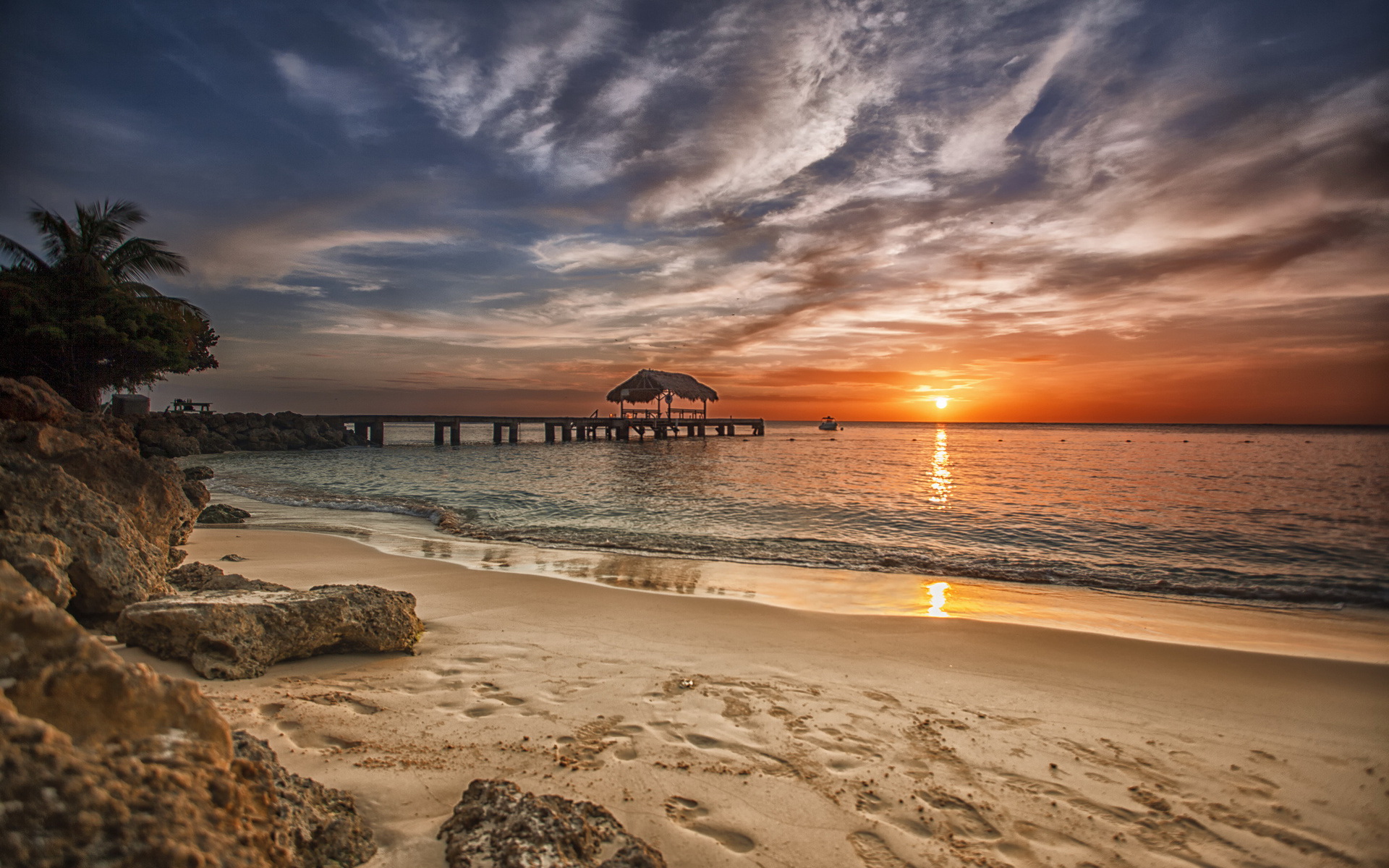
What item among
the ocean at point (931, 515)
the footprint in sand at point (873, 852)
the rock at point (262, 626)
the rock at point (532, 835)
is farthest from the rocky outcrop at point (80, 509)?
the ocean at point (931, 515)

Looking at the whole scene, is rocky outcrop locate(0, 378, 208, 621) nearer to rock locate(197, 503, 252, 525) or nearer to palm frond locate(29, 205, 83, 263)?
rock locate(197, 503, 252, 525)

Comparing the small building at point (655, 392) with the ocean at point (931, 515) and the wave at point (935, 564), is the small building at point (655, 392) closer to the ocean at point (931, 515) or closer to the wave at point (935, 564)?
the ocean at point (931, 515)

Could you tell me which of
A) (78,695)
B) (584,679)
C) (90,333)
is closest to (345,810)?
(78,695)

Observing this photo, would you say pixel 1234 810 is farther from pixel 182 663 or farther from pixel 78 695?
pixel 182 663

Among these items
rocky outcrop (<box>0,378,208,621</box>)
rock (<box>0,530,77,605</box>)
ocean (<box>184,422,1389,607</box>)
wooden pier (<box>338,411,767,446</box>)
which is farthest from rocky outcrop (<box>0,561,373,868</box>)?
wooden pier (<box>338,411,767,446</box>)

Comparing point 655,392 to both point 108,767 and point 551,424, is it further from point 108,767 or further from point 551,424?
point 108,767

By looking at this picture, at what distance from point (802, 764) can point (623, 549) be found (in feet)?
23.3

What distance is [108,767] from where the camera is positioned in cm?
124

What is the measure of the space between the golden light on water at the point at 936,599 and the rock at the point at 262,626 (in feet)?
15.3

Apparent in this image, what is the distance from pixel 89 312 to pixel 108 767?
1017 inches

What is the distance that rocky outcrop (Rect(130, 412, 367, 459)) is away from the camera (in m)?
30.5

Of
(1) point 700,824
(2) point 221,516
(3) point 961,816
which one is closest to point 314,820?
(1) point 700,824

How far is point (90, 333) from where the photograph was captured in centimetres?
1905

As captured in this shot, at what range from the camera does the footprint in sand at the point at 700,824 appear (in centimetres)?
231
